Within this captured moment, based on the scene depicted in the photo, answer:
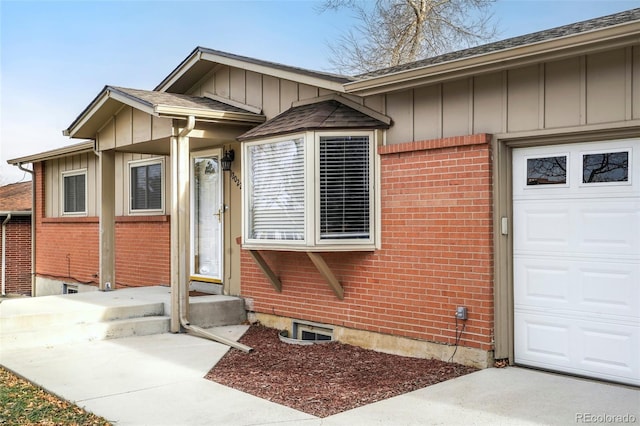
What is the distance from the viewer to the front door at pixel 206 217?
9102 millimetres

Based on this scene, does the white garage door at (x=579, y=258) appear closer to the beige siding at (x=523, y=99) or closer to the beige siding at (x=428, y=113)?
the beige siding at (x=523, y=99)

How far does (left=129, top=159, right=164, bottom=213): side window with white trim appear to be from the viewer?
10742 millimetres

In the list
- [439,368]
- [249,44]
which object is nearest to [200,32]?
[249,44]

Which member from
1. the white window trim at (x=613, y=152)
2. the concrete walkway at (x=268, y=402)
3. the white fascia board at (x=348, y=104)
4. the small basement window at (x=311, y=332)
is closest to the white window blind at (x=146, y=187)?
the white fascia board at (x=348, y=104)

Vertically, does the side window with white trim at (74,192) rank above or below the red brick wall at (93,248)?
above

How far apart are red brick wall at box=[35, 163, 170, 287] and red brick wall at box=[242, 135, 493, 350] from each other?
14.1ft

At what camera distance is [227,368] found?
597 cm

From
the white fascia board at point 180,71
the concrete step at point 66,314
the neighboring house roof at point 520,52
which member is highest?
the white fascia board at point 180,71

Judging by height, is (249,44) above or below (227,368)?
above

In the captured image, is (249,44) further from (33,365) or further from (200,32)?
(33,365)

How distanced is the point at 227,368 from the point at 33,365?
1.94 m

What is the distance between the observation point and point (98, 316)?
292 inches

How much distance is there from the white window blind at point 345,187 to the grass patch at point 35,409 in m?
3.04

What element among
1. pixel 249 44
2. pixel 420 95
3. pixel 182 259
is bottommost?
pixel 182 259
